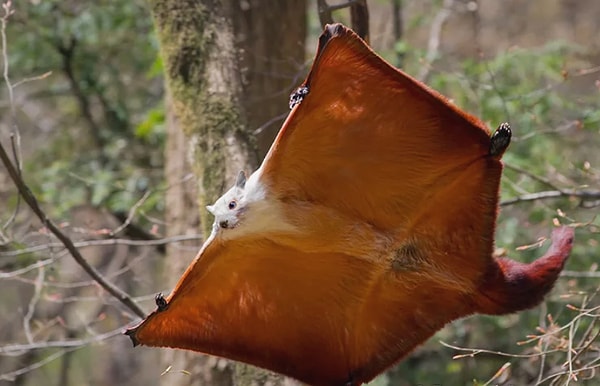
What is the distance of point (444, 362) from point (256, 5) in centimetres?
241

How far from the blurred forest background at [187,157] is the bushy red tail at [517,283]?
22 cm

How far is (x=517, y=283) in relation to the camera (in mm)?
2158

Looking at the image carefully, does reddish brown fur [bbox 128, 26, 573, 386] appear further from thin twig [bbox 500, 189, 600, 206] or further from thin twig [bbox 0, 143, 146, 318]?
thin twig [bbox 500, 189, 600, 206]

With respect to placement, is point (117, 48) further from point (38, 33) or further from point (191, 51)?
point (191, 51)

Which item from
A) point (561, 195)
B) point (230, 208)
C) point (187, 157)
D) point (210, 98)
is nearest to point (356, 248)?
point (230, 208)

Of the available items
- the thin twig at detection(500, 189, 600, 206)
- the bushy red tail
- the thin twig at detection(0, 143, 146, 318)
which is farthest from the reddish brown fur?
the thin twig at detection(500, 189, 600, 206)

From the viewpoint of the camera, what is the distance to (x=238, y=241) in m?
1.90

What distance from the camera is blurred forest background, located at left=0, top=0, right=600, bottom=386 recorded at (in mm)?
2613

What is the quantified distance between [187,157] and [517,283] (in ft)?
4.69

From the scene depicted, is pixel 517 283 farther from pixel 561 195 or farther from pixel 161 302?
pixel 561 195

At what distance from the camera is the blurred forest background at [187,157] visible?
2613 mm

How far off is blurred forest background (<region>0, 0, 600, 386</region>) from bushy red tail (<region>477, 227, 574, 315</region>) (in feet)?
0.74

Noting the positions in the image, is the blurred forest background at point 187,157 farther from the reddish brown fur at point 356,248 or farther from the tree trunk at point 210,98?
the reddish brown fur at point 356,248

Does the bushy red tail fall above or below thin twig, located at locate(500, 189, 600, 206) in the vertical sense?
above
